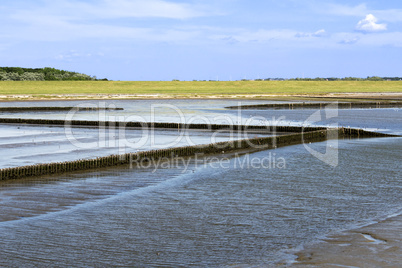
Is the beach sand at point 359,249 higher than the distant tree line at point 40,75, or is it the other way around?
the distant tree line at point 40,75

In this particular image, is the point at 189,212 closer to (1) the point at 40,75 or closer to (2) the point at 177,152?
(2) the point at 177,152

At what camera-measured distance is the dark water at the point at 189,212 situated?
27.5 ft

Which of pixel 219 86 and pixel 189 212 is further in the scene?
pixel 219 86

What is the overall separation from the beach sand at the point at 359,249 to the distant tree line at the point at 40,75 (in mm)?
128077

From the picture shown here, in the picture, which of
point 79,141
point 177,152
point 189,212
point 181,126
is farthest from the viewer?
point 181,126

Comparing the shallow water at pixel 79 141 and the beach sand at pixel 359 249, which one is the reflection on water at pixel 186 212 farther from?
the shallow water at pixel 79 141

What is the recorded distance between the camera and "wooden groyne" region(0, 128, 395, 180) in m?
14.9

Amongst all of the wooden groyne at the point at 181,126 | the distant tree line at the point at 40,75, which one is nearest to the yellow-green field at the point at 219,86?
the distant tree line at the point at 40,75

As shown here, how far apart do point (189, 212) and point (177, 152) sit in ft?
28.0

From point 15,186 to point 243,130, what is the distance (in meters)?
18.4

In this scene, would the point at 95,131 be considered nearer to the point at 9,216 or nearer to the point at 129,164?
the point at 129,164

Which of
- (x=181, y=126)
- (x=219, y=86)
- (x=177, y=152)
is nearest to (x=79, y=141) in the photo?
Result: (x=177, y=152)

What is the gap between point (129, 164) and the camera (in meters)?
17.3

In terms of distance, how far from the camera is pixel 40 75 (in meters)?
134
